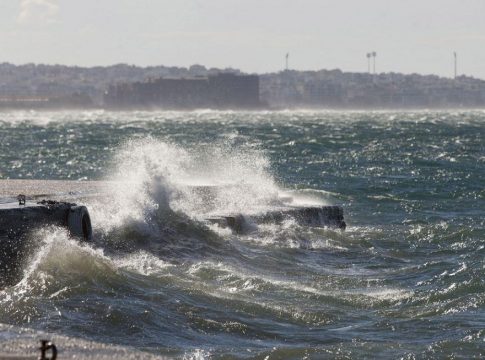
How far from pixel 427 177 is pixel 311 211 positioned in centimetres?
1464

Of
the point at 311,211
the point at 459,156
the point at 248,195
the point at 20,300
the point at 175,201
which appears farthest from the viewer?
the point at 459,156

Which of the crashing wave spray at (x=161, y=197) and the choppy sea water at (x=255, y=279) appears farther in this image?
the crashing wave spray at (x=161, y=197)

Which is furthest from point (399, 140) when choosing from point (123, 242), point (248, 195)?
point (123, 242)

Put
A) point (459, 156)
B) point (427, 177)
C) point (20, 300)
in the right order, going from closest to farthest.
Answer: point (20, 300), point (427, 177), point (459, 156)

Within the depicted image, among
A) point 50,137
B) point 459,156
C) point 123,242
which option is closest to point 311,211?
point 123,242

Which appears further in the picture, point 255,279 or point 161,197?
point 161,197

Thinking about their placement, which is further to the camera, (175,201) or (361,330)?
(175,201)

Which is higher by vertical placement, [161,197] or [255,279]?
[161,197]

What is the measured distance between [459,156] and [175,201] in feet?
89.3

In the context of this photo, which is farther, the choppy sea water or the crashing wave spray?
the crashing wave spray

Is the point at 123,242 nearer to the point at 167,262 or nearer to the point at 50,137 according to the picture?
the point at 167,262

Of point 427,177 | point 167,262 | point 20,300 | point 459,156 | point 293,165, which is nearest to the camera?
point 20,300

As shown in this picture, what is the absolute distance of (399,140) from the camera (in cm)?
5769

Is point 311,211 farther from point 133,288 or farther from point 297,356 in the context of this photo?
point 297,356
